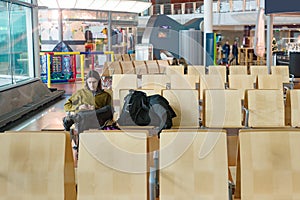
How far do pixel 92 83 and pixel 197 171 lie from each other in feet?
8.92

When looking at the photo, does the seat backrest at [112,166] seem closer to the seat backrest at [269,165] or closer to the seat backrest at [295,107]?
the seat backrest at [269,165]

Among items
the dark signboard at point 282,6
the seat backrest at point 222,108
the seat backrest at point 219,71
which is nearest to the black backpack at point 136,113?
the seat backrest at point 222,108

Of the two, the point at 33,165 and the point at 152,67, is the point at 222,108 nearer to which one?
the point at 33,165

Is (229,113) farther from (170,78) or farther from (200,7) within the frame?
(200,7)

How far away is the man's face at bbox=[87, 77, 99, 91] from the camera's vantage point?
508cm

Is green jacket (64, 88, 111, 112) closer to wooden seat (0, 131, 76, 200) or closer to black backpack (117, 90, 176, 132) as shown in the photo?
black backpack (117, 90, 176, 132)

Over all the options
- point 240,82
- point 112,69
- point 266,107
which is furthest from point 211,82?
point 112,69

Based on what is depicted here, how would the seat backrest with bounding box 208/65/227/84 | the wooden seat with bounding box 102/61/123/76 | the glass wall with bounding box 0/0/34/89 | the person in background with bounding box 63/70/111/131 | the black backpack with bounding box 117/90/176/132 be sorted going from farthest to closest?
the wooden seat with bounding box 102/61/123/76 → the glass wall with bounding box 0/0/34/89 → the seat backrest with bounding box 208/65/227/84 → the person in background with bounding box 63/70/111/131 → the black backpack with bounding box 117/90/176/132

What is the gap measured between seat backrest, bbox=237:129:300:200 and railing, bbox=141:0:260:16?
816 inches

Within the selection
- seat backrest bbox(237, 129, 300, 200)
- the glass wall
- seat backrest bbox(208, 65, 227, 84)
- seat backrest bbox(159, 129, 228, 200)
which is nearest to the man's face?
seat backrest bbox(159, 129, 228, 200)

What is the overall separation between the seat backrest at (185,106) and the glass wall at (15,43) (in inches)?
199

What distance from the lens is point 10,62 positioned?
380 inches

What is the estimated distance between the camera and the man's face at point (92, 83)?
16.7 feet

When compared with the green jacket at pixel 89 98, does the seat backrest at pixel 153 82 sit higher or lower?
higher
